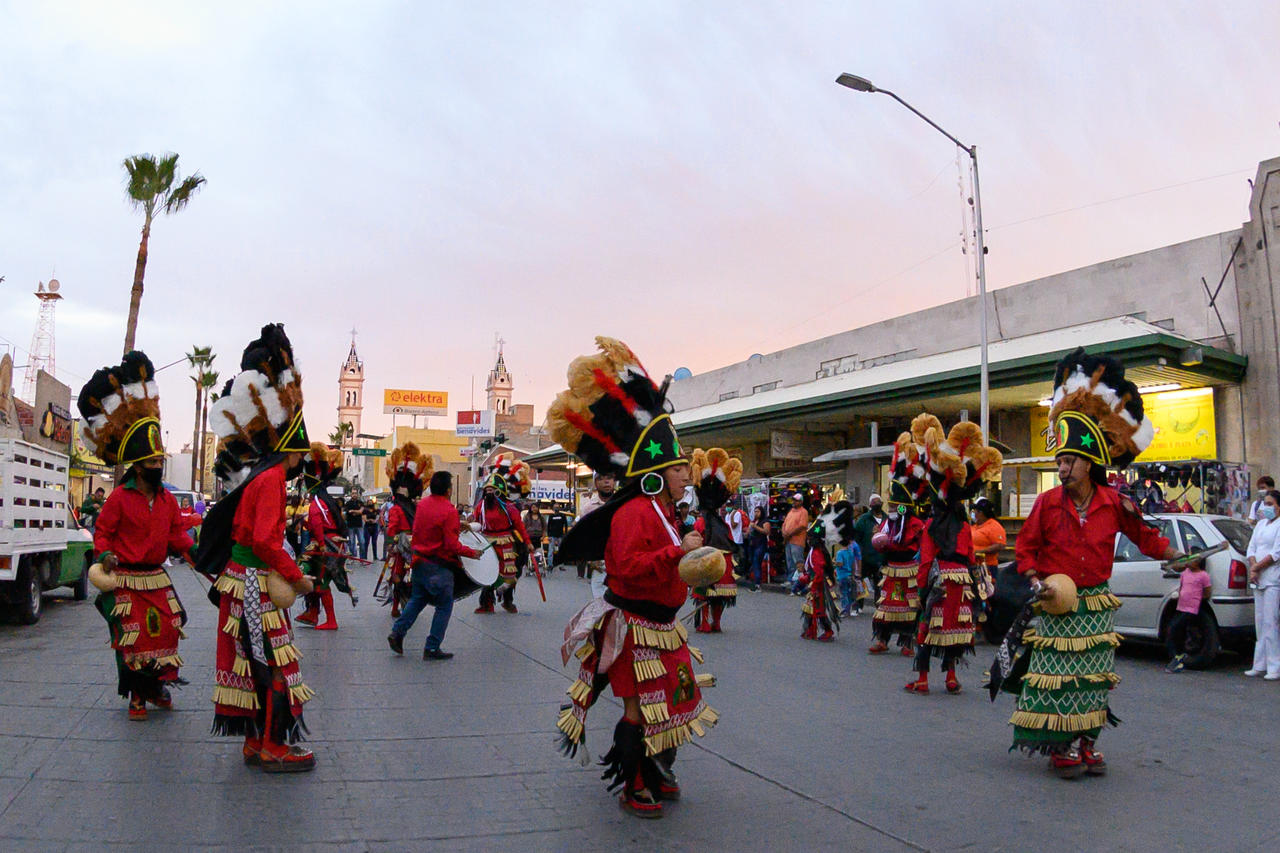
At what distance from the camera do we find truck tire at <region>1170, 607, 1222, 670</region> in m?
9.70

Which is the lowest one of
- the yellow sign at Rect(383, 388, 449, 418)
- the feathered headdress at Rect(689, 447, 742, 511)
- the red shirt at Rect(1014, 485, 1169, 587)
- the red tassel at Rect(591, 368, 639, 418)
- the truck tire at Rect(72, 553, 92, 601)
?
the truck tire at Rect(72, 553, 92, 601)

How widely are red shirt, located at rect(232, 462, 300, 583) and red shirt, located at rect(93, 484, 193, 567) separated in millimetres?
1751

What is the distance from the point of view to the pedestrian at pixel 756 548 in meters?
20.7

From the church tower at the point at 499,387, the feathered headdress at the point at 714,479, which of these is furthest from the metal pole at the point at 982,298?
the church tower at the point at 499,387

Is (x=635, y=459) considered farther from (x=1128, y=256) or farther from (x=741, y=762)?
(x=1128, y=256)

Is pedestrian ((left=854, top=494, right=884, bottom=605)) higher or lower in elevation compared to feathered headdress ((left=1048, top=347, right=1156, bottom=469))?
lower

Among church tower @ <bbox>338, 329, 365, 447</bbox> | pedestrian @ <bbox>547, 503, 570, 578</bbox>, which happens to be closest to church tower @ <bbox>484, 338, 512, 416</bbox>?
church tower @ <bbox>338, 329, 365, 447</bbox>

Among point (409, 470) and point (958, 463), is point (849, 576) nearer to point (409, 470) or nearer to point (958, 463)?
point (958, 463)

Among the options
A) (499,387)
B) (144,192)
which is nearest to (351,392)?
(499,387)

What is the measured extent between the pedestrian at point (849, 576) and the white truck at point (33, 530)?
426 inches

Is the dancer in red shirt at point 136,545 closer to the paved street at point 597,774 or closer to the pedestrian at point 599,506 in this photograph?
the paved street at point 597,774

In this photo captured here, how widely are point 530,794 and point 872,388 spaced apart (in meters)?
17.5

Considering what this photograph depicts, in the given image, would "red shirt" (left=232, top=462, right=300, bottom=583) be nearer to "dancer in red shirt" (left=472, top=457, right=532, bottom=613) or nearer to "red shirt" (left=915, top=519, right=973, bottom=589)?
"red shirt" (left=915, top=519, right=973, bottom=589)

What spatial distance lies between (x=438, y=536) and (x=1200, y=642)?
7735 millimetres
